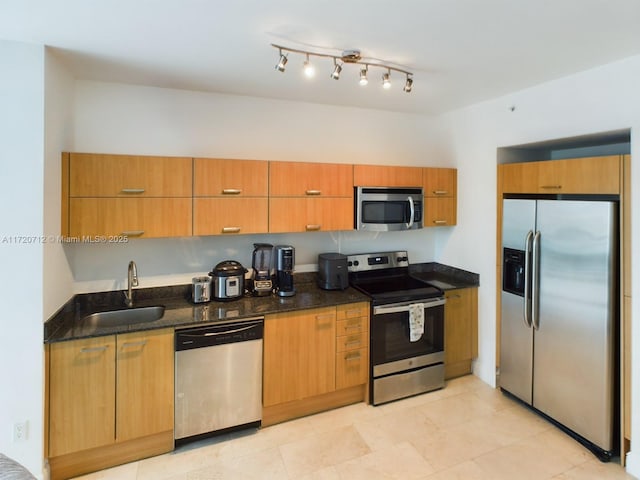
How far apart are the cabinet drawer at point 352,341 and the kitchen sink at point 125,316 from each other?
1.37 meters

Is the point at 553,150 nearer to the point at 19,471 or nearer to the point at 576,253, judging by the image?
the point at 576,253

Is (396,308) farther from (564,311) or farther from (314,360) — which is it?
(564,311)

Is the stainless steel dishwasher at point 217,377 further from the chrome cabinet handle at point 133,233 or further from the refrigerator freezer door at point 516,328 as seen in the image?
the refrigerator freezer door at point 516,328

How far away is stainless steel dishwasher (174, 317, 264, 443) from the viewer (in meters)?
2.39

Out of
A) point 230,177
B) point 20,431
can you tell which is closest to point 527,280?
point 230,177

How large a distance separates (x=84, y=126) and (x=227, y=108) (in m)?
1.06

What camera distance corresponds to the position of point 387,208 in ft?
10.4

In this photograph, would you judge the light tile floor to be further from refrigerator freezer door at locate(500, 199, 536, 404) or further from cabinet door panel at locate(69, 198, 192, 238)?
cabinet door panel at locate(69, 198, 192, 238)

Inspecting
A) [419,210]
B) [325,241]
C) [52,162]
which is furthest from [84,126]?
[419,210]

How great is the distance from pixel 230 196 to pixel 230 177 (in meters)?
0.14

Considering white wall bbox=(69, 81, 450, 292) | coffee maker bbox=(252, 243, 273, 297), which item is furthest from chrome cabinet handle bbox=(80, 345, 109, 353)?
coffee maker bbox=(252, 243, 273, 297)

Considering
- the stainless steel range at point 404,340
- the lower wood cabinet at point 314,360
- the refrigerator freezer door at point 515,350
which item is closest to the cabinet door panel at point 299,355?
the lower wood cabinet at point 314,360

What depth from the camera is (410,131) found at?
3680mm

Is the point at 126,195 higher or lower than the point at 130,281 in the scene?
higher
